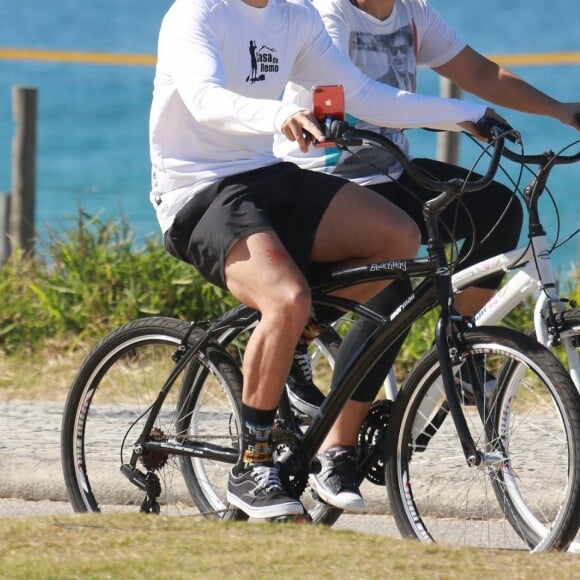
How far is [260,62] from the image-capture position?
4.31 metres

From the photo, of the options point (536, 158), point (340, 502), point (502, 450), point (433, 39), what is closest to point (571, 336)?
point (502, 450)

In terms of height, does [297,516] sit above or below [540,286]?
below

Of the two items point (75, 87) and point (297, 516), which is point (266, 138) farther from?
point (75, 87)

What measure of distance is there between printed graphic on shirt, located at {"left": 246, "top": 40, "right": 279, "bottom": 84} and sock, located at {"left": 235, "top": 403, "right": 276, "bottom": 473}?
0.96 m

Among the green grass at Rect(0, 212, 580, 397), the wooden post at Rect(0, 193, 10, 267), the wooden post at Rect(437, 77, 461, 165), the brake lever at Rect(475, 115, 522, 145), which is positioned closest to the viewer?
the brake lever at Rect(475, 115, 522, 145)

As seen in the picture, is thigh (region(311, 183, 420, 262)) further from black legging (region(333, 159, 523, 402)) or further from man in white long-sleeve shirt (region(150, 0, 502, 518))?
black legging (region(333, 159, 523, 402))

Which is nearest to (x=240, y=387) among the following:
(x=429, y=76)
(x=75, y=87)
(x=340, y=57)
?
(x=340, y=57)

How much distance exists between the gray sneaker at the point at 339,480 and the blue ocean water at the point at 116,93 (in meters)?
3.50

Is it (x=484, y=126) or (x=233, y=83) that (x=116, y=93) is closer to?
(x=233, y=83)

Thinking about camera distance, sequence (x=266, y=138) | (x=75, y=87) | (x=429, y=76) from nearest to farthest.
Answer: (x=266, y=138), (x=429, y=76), (x=75, y=87)

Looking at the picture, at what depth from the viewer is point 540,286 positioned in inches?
164

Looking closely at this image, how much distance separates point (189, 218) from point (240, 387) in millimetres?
571

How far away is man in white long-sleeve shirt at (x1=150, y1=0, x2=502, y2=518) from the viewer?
416 centimetres

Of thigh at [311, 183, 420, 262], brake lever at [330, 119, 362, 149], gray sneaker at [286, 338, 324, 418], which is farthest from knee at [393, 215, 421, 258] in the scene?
brake lever at [330, 119, 362, 149]
